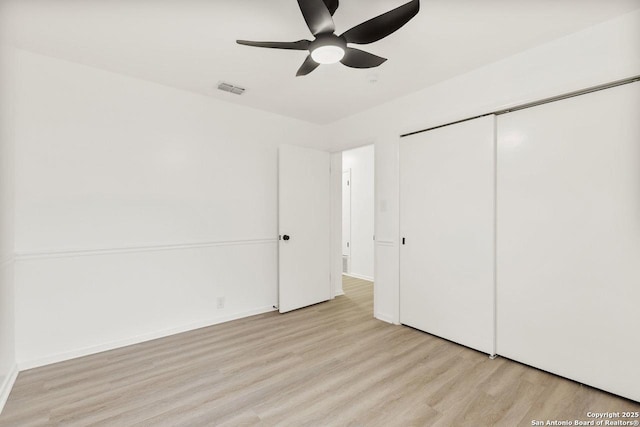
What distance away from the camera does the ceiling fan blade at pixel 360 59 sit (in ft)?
6.24

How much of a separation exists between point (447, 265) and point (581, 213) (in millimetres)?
1120

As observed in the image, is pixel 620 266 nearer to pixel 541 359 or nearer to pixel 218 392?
pixel 541 359

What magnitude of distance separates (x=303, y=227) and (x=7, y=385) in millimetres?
2879

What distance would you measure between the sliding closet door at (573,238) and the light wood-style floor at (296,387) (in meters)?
0.25

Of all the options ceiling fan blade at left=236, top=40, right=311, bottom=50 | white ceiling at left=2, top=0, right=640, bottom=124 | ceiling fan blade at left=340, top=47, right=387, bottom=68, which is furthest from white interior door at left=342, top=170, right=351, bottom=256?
ceiling fan blade at left=236, top=40, right=311, bottom=50

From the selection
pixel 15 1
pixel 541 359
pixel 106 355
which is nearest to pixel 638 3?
pixel 541 359

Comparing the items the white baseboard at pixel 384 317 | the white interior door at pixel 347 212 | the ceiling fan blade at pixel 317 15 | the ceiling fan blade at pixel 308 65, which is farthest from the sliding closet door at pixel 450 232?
the white interior door at pixel 347 212

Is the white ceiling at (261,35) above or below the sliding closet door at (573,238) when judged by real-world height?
above

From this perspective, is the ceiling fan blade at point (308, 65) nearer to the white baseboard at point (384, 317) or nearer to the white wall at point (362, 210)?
the white baseboard at point (384, 317)

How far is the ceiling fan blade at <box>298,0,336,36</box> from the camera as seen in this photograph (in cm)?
146

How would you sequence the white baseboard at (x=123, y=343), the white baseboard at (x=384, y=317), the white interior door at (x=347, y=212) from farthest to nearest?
the white interior door at (x=347, y=212)
the white baseboard at (x=384, y=317)
the white baseboard at (x=123, y=343)

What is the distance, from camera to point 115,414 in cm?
181

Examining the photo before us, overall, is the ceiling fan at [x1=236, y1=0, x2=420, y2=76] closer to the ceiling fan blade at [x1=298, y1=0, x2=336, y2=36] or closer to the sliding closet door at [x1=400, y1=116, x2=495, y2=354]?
the ceiling fan blade at [x1=298, y1=0, x2=336, y2=36]

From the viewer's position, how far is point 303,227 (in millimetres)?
3895
